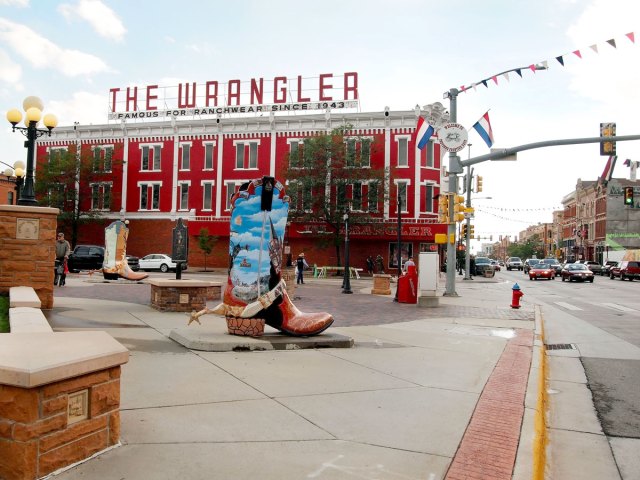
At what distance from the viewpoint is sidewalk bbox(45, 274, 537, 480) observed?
3.62 m

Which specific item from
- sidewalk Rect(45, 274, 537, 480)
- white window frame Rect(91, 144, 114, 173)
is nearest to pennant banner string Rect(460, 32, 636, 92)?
sidewalk Rect(45, 274, 537, 480)

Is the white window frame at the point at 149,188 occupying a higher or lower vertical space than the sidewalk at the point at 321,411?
higher

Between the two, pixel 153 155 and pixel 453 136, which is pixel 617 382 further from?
pixel 153 155

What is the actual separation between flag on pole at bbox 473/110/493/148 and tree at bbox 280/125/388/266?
1948 cm

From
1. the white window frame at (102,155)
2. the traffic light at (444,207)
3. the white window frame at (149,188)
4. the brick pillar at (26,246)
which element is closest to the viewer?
the brick pillar at (26,246)

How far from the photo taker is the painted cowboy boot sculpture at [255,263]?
786 centimetres

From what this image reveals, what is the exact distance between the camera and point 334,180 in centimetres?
3994

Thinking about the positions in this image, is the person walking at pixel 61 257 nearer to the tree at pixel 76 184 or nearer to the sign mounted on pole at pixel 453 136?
the sign mounted on pole at pixel 453 136

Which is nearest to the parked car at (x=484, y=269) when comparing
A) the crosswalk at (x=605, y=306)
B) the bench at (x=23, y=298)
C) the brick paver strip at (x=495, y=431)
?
the crosswalk at (x=605, y=306)

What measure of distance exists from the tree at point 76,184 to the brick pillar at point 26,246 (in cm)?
3791

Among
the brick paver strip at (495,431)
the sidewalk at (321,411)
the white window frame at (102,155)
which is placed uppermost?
the white window frame at (102,155)

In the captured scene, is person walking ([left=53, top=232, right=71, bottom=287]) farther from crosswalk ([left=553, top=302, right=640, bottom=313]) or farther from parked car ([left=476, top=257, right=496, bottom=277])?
parked car ([left=476, top=257, right=496, bottom=277])

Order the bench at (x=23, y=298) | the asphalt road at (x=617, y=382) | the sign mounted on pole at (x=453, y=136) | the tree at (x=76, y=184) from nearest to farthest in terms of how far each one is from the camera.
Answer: the asphalt road at (x=617, y=382)
the bench at (x=23, y=298)
the sign mounted on pole at (x=453, y=136)
the tree at (x=76, y=184)

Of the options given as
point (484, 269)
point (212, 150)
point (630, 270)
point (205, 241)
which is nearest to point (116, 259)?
point (205, 241)
